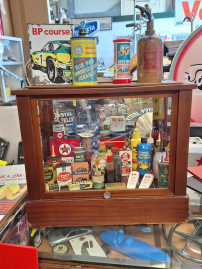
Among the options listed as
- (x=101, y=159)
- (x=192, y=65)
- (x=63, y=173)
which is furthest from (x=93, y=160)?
(x=192, y=65)

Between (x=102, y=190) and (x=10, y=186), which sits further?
(x=10, y=186)

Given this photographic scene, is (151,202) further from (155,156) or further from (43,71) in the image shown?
(43,71)

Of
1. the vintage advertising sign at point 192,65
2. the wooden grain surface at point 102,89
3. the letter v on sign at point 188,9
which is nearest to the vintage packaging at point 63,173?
the wooden grain surface at point 102,89

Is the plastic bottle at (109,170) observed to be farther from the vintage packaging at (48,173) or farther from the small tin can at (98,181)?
the vintage packaging at (48,173)

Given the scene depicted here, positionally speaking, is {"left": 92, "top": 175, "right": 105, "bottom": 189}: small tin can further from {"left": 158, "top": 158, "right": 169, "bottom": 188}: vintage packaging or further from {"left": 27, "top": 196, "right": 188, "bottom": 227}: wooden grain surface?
{"left": 158, "top": 158, "right": 169, "bottom": 188}: vintage packaging

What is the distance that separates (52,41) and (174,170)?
0.67m

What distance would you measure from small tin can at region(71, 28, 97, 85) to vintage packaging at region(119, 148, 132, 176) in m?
0.34

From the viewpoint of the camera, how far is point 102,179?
0.91 metres

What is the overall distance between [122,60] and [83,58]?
14cm

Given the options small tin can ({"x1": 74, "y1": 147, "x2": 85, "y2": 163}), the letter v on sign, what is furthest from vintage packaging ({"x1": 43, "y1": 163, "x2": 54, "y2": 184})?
the letter v on sign

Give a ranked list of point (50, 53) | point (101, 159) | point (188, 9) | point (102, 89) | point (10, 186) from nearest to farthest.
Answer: point (102, 89) < point (50, 53) < point (101, 159) < point (10, 186) < point (188, 9)

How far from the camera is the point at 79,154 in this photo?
3.31ft

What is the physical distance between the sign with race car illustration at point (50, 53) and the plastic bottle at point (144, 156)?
41 centimetres

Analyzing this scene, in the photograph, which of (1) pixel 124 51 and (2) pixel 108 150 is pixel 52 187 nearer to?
(2) pixel 108 150
